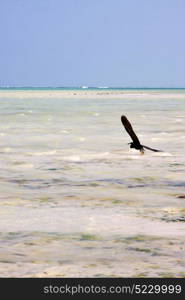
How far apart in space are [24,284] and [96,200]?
5069mm

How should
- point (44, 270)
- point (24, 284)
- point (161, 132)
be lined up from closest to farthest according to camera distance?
point (24, 284) < point (44, 270) < point (161, 132)

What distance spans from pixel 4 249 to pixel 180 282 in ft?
8.07

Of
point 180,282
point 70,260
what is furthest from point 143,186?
point 180,282

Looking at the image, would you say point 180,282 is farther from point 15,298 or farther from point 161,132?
point 161,132

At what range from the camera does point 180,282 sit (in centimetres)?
728

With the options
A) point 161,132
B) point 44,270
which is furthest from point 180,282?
point 161,132

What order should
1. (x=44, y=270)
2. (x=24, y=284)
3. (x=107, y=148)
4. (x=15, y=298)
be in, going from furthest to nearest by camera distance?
(x=107, y=148), (x=44, y=270), (x=24, y=284), (x=15, y=298)

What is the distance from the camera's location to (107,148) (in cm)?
2183

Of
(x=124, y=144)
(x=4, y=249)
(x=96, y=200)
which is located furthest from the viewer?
(x=124, y=144)

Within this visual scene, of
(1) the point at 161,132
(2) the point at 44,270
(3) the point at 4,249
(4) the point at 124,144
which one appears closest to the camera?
(2) the point at 44,270

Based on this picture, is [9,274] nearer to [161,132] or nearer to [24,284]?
[24,284]

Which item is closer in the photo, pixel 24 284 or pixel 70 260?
pixel 24 284

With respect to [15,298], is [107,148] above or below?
below

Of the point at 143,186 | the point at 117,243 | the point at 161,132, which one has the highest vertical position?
the point at 117,243
